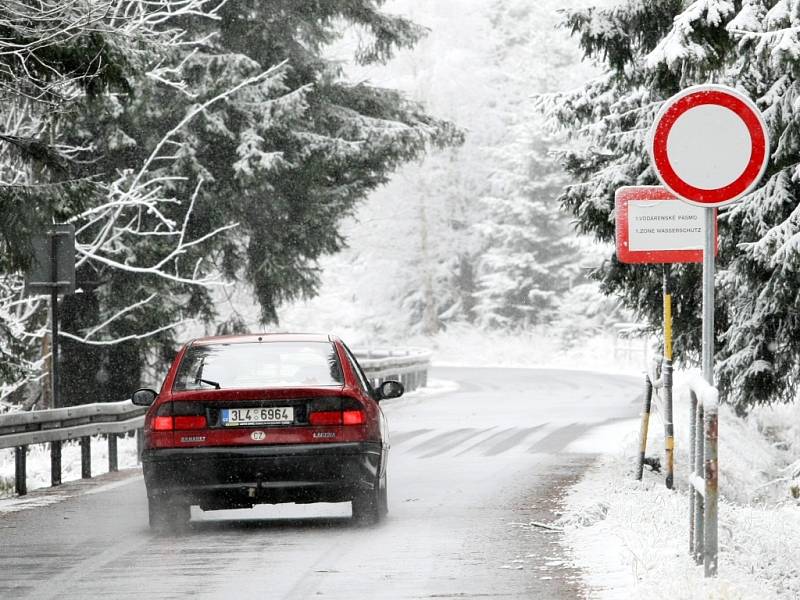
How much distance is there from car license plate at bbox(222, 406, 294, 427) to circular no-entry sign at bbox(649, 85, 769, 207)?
11.7 ft

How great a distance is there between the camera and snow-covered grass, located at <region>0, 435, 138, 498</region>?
1706cm

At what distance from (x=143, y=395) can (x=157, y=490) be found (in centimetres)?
128

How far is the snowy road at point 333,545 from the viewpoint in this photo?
7898 millimetres

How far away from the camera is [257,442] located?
32.7 ft

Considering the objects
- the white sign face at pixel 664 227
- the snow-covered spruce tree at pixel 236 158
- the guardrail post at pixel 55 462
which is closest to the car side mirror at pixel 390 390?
the white sign face at pixel 664 227

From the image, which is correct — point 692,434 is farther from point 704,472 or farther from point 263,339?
point 263,339

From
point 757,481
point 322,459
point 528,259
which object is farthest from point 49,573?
point 528,259

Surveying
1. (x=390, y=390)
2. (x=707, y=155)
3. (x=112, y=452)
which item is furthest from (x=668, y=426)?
(x=112, y=452)

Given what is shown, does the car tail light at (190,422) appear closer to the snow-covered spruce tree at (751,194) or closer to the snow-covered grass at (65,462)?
the snow-covered spruce tree at (751,194)

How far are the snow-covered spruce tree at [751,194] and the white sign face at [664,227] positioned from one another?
1.89 feet

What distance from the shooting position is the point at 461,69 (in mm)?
62375

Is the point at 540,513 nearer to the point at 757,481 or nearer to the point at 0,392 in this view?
the point at 757,481

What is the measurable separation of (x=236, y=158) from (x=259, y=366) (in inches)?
552

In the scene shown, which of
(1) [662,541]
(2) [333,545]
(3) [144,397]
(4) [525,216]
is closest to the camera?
(1) [662,541]
